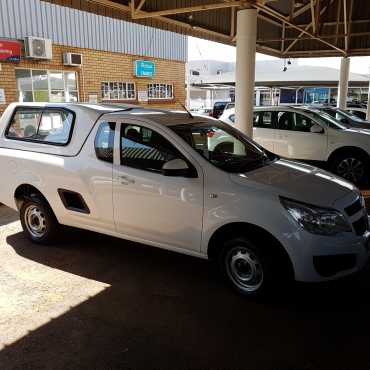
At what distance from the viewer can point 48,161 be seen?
5.00 metres

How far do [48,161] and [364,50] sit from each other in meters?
15.3

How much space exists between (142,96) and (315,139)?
11507 mm

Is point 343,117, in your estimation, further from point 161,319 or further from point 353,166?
point 161,319

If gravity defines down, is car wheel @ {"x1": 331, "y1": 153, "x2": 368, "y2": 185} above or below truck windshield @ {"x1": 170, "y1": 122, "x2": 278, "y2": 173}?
below

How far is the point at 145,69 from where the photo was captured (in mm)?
18875

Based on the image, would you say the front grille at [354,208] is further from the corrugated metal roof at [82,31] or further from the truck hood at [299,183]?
the corrugated metal roof at [82,31]

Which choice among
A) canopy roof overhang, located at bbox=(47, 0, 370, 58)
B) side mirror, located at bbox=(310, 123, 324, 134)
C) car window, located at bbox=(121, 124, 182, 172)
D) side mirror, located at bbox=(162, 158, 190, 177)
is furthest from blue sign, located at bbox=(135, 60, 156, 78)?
side mirror, located at bbox=(162, 158, 190, 177)

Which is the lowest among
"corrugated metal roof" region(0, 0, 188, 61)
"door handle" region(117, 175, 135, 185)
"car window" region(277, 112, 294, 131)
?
"door handle" region(117, 175, 135, 185)

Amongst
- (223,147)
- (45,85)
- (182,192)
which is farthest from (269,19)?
(182,192)

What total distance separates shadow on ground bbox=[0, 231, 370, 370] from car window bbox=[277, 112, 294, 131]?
18.3 ft

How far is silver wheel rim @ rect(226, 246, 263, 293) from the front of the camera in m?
3.84

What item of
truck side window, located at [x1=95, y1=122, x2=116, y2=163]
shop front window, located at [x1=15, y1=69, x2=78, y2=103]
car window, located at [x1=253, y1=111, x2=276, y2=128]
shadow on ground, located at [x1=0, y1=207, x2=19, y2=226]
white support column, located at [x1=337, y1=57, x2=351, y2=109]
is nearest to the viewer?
truck side window, located at [x1=95, y1=122, x2=116, y2=163]

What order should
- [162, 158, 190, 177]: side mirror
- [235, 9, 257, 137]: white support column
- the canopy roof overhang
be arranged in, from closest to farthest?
[162, 158, 190, 177]: side mirror
[235, 9, 257, 137]: white support column
the canopy roof overhang

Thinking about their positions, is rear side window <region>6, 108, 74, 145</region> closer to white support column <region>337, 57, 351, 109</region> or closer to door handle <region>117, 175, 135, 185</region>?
door handle <region>117, 175, 135, 185</region>
